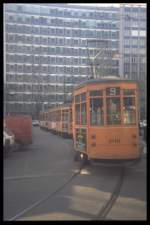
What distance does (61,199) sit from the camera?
6.91 meters

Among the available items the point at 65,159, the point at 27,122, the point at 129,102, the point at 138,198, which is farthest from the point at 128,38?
the point at 138,198

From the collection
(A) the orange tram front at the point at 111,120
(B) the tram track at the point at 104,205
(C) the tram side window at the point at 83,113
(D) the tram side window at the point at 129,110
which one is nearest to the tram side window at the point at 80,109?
(C) the tram side window at the point at 83,113

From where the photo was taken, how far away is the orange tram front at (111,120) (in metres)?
9.80

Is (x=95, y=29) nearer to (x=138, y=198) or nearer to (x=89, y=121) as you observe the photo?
(x=89, y=121)

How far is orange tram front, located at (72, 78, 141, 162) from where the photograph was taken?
386 inches

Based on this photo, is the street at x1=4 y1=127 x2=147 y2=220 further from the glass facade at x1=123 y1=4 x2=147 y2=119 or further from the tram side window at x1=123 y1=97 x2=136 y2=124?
the glass facade at x1=123 y1=4 x2=147 y2=119

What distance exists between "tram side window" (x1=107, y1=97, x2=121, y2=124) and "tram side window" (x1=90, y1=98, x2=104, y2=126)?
187mm

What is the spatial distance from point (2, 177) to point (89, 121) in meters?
2.72

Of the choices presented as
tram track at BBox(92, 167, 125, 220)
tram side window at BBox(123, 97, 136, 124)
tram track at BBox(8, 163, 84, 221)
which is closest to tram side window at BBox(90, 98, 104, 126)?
tram side window at BBox(123, 97, 136, 124)

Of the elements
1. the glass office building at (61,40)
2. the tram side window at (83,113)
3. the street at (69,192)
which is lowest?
the street at (69,192)

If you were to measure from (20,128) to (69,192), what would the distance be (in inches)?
459

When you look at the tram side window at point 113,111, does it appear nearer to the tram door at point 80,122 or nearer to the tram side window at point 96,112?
the tram side window at point 96,112

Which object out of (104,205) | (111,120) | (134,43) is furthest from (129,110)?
(134,43)

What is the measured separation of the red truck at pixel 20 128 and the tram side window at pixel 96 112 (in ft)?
29.4
